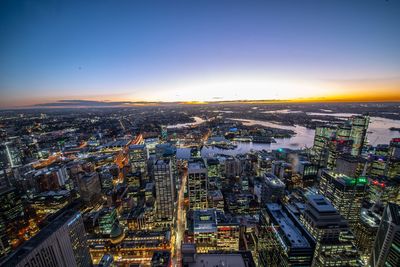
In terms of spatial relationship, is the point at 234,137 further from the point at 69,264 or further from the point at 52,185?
the point at 69,264

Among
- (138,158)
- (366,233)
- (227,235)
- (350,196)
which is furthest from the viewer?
(138,158)

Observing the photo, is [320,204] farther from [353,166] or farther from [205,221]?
[353,166]

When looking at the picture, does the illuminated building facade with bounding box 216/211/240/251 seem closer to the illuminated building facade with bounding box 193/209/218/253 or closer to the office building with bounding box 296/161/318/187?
the illuminated building facade with bounding box 193/209/218/253

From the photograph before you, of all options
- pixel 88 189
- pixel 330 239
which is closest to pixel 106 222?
pixel 88 189

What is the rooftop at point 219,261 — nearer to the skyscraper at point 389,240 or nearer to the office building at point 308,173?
the skyscraper at point 389,240

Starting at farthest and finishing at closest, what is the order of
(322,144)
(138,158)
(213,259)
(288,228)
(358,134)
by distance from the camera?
1. (322,144)
2. (358,134)
3. (138,158)
4. (288,228)
5. (213,259)

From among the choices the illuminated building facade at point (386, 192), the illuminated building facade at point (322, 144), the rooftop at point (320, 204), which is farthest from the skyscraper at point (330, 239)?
the illuminated building facade at point (322, 144)

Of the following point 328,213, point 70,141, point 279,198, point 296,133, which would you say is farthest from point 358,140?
point 70,141
